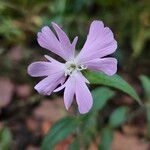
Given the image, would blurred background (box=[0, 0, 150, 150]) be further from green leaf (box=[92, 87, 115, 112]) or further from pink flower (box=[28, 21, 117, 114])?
pink flower (box=[28, 21, 117, 114])

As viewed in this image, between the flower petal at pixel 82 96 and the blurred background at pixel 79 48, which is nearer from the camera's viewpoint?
the flower petal at pixel 82 96

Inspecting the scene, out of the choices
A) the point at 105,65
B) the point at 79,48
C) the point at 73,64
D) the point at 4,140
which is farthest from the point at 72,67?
the point at 79,48

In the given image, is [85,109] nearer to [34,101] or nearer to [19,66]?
[34,101]

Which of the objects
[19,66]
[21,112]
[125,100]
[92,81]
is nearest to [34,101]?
[21,112]

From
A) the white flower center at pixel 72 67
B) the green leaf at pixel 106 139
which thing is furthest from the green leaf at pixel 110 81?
the green leaf at pixel 106 139

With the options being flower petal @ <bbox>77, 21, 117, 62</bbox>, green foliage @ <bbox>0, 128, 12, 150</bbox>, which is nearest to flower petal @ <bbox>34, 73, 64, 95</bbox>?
flower petal @ <bbox>77, 21, 117, 62</bbox>

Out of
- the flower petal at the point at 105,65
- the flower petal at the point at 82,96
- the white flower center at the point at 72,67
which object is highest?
the white flower center at the point at 72,67

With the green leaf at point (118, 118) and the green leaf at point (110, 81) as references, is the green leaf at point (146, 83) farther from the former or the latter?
the green leaf at point (110, 81)

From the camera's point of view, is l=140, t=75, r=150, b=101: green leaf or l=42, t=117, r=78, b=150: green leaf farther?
l=140, t=75, r=150, b=101: green leaf
